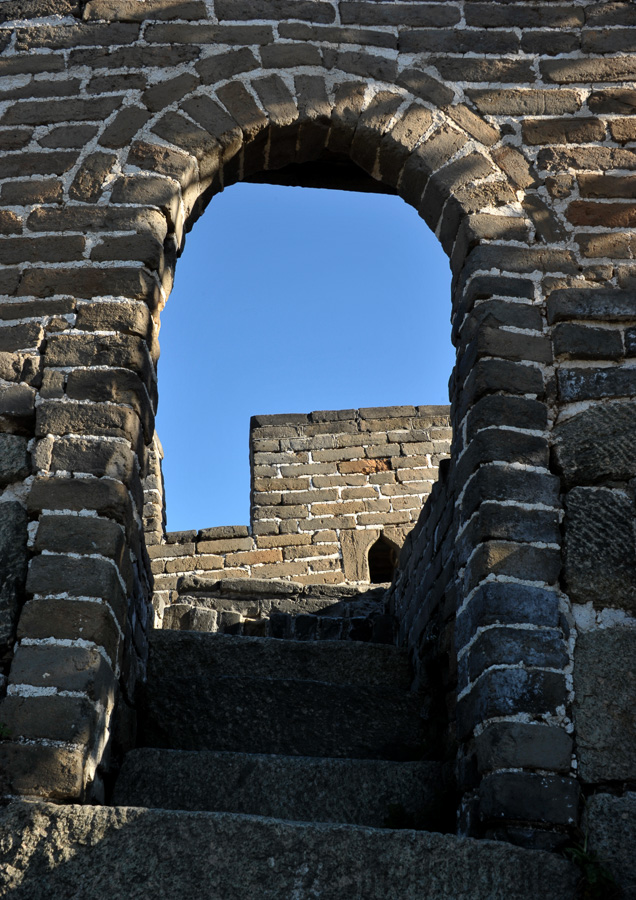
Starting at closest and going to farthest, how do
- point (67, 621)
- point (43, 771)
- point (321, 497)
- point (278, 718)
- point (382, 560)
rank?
point (43, 771)
point (67, 621)
point (278, 718)
point (321, 497)
point (382, 560)

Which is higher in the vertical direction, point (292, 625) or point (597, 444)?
point (597, 444)

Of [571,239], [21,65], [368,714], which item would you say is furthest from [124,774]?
[21,65]

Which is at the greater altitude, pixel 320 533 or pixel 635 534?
pixel 320 533

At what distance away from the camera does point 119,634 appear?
9.68 feet

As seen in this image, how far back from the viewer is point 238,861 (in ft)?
7.66

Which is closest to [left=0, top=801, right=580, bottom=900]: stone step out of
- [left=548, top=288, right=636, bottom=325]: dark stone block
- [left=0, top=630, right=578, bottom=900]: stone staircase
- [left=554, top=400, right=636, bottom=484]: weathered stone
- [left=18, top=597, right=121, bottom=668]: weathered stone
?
A: [left=0, top=630, right=578, bottom=900]: stone staircase

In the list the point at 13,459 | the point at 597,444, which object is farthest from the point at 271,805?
the point at 597,444

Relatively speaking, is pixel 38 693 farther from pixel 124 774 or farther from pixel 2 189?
pixel 2 189

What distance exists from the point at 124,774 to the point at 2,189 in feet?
7.30

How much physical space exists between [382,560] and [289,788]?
5780 millimetres

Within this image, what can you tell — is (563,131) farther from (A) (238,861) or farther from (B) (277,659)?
(A) (238,861)

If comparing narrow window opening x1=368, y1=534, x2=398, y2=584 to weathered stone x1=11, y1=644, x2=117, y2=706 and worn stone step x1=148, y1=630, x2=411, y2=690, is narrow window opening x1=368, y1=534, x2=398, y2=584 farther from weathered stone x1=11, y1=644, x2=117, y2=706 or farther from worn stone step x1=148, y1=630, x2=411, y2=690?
weathered stone x1=11, y1=644, x2=117, y2=706

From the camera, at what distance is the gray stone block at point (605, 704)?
8.79ft

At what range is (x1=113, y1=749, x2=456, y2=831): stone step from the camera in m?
2.82
